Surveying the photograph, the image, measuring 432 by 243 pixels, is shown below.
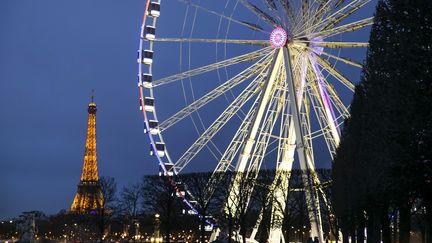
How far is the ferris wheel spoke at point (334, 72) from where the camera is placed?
36.2 meters

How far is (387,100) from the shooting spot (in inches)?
839

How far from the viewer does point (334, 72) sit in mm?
36844

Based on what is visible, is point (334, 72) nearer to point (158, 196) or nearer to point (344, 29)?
point (344, 29)

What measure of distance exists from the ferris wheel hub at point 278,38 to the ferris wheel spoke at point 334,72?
2.09 meters

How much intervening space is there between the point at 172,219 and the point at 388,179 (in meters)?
41.7

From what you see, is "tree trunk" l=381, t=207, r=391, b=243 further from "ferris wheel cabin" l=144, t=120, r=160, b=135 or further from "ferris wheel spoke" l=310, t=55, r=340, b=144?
"ferris wheel cabin" l=144, t=120, r=160, b=135

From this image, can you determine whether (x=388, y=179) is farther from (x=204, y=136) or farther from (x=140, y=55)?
(x=140, y=55)

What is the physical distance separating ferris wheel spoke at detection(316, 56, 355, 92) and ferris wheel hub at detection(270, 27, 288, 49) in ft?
6.85

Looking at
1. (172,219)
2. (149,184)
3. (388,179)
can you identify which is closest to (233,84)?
(388,179)

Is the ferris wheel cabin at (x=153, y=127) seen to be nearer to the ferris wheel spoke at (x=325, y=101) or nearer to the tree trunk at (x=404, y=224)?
the ferris wheel spoke at (x=325, y=101)

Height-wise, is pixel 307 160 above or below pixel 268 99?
below

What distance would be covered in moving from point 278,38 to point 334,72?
3.39 metres

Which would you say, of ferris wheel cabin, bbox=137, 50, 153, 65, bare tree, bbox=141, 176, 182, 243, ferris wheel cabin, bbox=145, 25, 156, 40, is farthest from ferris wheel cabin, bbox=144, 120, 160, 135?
bare tree, bbox=141, 176, 182, 243

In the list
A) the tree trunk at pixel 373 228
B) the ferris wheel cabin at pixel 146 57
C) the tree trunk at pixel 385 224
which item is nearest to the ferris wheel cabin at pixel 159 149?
the ferris wheel cabin at pixel 146 57
